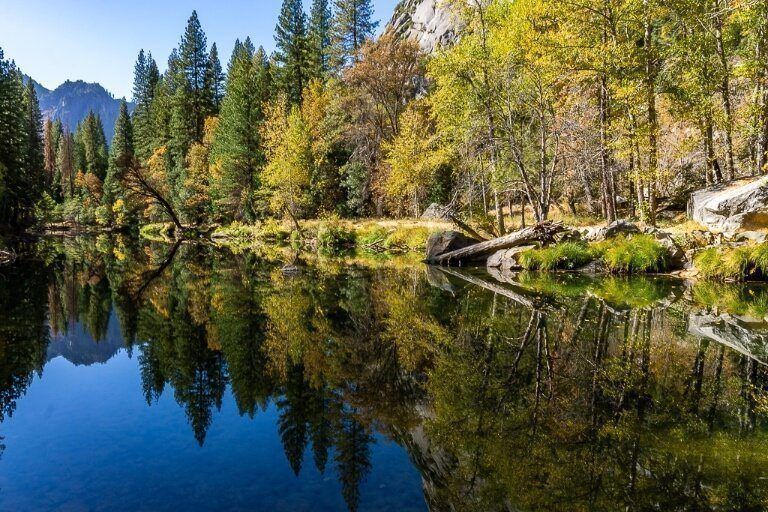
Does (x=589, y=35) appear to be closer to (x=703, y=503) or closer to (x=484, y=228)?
(x=484, y=228)

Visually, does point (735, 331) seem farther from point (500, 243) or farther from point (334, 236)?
point (334, 236)

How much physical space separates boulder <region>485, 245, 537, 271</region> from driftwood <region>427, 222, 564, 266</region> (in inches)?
12.4

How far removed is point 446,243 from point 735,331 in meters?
13.5

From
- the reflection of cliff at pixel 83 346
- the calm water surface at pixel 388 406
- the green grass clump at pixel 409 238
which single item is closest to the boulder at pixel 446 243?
the green grass clump at pixel 409 238

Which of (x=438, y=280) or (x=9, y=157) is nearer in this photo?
(x=438, y=280)

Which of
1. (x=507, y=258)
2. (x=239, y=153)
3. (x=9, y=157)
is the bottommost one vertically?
(x=507, y=258)

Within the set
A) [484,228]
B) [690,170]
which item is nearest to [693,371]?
[484,228]

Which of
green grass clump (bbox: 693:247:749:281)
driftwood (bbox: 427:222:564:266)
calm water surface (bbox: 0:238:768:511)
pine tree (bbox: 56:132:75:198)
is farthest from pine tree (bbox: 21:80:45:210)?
green grass clump (bbox: 693:247:749:281)

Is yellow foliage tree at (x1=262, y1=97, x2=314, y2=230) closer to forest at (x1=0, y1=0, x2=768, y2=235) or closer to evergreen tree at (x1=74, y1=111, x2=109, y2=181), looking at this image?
forest at (x1=0, y1=0, x2=768, y2=235)

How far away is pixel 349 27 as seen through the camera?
44.7m

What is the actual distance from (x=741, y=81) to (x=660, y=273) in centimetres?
1189

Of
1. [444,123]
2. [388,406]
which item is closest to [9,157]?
[444,123]

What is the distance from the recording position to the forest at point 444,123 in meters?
18.8

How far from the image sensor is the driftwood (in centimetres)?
1973
